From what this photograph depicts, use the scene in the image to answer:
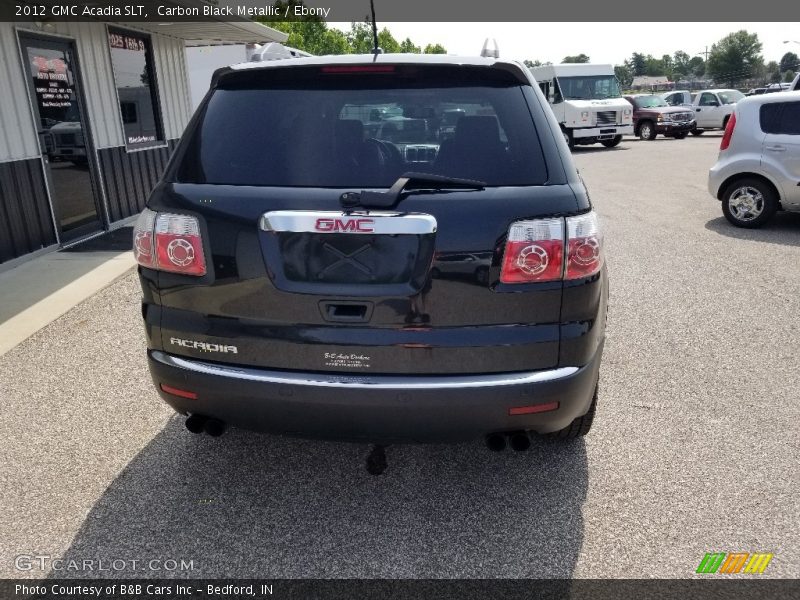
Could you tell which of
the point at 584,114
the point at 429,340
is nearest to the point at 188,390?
the point at 429,340

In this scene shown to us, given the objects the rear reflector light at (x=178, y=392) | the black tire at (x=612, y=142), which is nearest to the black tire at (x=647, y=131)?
the black tire at (x=612, y=142)

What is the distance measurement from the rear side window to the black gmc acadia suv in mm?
7068

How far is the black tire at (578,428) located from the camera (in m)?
3.18

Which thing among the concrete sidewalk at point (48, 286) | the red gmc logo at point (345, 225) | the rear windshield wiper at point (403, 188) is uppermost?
the rear windshield wiper at point (403, 188)

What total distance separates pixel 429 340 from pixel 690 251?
20.2ft

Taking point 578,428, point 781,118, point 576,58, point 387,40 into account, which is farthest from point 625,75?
point 578,428

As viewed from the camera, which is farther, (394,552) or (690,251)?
(690,251)

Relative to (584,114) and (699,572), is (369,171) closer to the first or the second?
(699,572)

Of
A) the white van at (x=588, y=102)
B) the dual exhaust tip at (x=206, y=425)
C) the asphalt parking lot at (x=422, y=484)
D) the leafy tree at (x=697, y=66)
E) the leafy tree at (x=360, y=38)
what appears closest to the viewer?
the asphalt parking lot at (x=422, y=484)

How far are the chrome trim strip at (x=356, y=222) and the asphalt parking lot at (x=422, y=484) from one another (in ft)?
4.07

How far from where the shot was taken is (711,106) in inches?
1076

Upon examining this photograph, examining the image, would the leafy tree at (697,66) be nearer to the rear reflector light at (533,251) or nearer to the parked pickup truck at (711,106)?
the parked pickup truck at (711,106)

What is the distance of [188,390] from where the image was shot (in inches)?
105

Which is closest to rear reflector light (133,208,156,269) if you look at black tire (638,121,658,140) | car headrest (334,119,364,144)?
car headrest (334,119,364,144)
